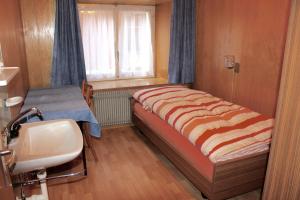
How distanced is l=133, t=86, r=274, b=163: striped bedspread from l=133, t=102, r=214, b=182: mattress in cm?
7

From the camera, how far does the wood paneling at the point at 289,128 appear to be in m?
0.98

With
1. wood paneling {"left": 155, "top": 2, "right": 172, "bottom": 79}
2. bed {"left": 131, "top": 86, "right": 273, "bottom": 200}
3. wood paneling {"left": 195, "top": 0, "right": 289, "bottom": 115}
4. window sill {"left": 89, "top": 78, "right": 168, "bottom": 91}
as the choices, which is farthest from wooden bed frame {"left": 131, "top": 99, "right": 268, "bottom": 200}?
wood paneling {"left": 155, "top": 2, "right": 172, "bottom": 79}

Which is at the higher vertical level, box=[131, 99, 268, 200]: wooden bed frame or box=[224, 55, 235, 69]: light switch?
box=[224, 55, 235, 69]: light switch

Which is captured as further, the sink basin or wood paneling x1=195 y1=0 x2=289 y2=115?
wood paneling x1=195 y1=0 x2=289 y2=115

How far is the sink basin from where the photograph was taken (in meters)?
1.34

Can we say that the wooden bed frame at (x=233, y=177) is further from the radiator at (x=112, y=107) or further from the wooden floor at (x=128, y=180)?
the radiator at (x=112, y=107)

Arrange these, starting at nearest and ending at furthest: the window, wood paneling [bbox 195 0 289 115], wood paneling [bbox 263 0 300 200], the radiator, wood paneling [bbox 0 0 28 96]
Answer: wood paneling [bbox 263 0 300 200]
wood paneling [bbox 0 0 28 96]
wood paneling [bbox 195 0 289 115]
the radiator
the window

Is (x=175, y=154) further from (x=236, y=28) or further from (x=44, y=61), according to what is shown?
(x=44, y=61)

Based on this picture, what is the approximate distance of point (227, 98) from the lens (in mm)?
3463

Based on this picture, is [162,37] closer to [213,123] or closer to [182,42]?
[182,42]

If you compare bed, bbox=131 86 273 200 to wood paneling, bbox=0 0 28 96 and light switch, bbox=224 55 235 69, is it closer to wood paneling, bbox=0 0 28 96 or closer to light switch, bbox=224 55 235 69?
light switch, bbox=224 55 235 69

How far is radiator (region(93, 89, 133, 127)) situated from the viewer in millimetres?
3834

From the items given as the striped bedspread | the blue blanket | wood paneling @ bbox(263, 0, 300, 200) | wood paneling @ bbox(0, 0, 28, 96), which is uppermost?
wood paneling @ bbox(0, 0, 28, 96)

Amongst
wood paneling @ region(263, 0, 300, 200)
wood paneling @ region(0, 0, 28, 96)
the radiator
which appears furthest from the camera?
the radiator
